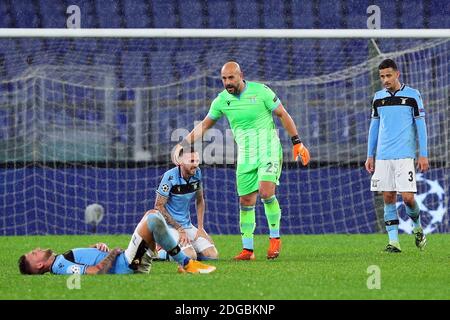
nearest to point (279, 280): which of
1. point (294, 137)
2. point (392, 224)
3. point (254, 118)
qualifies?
point (294, 137)

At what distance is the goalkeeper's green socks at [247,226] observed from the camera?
32.6 feet

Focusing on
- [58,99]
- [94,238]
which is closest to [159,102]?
[58,99]

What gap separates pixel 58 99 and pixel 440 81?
16.7 feet

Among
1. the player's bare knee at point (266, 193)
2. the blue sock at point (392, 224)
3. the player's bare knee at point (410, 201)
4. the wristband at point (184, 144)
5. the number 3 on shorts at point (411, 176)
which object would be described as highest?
the wristband at point (184, 144)

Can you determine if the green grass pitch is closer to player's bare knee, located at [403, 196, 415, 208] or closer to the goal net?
player's bare knee, located at [403, 196, 415, 208]

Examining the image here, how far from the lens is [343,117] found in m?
14.8

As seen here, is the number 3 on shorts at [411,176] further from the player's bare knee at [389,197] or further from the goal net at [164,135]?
the goal net at [164,135]

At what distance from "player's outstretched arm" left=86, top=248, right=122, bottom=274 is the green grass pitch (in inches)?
5.8

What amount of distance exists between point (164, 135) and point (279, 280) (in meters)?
7.25

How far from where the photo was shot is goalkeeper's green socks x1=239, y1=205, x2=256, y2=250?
9930mm

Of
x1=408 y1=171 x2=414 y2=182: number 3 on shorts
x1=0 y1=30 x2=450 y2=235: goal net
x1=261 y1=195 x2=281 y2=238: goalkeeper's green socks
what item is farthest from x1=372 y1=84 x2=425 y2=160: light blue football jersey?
x1=0 y1=30 x2=450 y2=235: goal net

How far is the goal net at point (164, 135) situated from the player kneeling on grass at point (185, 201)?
14.3ft

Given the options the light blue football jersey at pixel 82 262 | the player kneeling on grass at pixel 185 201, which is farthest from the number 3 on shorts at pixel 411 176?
the light blue football jersey at pixel 82 262
